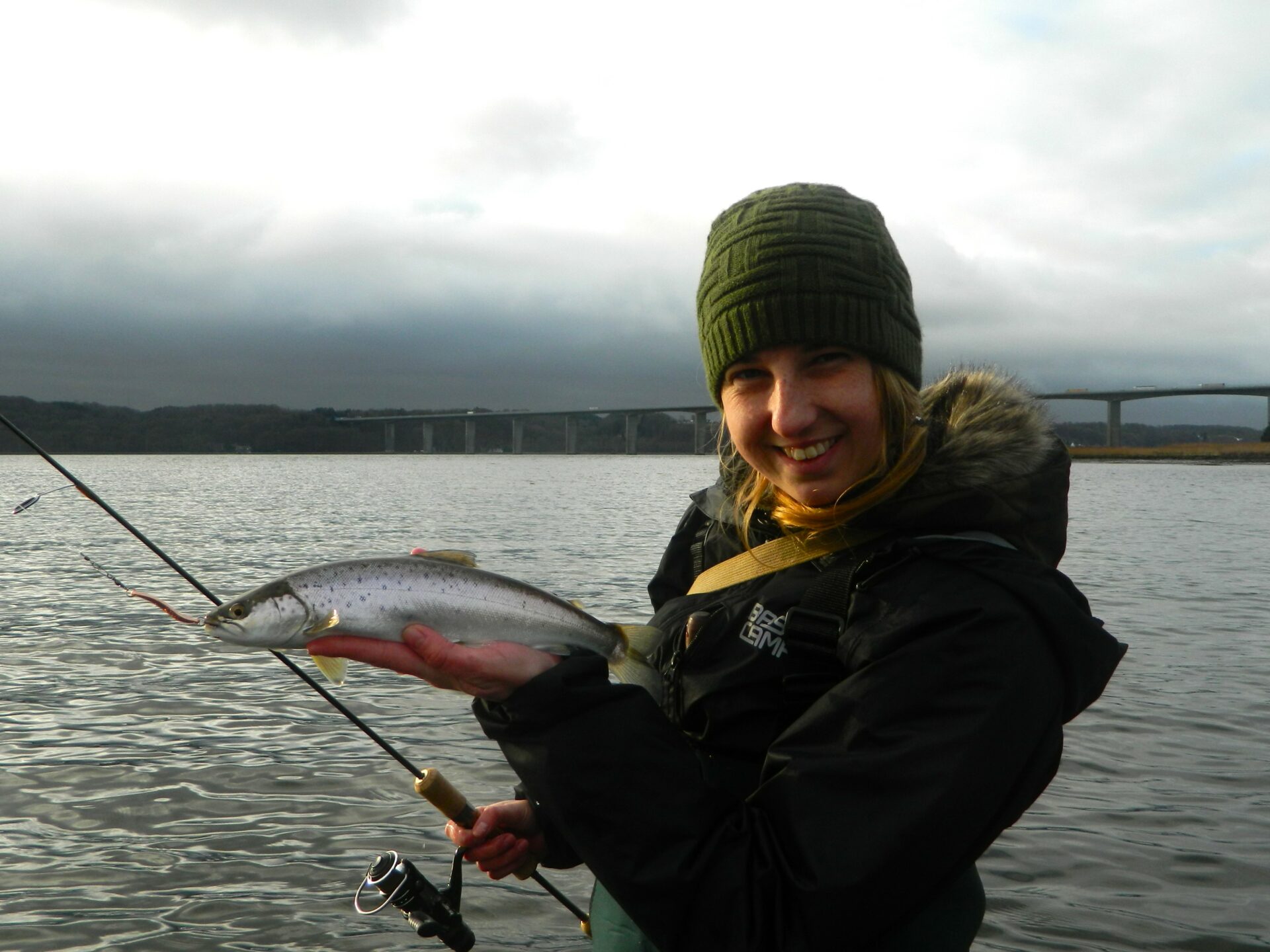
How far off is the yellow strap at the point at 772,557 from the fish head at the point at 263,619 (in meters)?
1.06

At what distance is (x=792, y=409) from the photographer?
2.46m

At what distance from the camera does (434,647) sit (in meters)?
2.25

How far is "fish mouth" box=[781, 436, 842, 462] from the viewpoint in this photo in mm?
2518

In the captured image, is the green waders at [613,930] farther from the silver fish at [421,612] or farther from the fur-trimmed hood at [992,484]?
the fur-trimmed hood at [992,484]

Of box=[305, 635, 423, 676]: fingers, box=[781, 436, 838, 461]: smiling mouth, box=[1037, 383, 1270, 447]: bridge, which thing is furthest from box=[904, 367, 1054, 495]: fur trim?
box=[1037, 383, 1270, 447]: bridge

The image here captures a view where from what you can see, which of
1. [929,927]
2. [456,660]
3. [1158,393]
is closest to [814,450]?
[456,660]

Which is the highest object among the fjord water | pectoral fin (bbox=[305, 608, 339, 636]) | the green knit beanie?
the green knit beanie

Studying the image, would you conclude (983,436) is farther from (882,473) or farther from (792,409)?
(792,409)

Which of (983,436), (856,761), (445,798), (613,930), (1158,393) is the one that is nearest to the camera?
(856,761)

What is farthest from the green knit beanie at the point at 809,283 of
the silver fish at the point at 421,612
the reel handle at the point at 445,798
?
the reel handle at the point at 445,798

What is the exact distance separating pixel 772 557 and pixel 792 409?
42 centimetres

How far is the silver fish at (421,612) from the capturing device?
2607 millimetres

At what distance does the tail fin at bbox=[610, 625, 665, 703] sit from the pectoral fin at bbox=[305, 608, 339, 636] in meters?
0.75

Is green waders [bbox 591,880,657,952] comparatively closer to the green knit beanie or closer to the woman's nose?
the woman's nose
